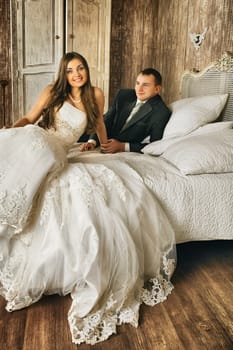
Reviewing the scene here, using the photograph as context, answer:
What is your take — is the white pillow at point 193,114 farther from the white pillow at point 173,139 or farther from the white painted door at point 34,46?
the white painted door at point 34,46

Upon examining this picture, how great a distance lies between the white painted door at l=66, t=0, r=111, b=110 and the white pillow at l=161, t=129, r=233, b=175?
293 centimetres

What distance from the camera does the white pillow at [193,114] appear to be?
2.70 meters

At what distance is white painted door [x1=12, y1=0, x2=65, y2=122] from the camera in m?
4.83

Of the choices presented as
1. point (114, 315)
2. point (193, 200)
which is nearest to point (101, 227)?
point (114, 315)

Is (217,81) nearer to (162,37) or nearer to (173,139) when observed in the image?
(173,139)

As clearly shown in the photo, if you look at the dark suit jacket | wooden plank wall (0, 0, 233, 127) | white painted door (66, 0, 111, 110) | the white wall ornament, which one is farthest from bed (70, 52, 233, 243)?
white painted door (66, 0, 111, 110)

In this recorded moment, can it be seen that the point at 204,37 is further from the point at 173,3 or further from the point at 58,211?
the point at 58,211

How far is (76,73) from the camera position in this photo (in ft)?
8.23

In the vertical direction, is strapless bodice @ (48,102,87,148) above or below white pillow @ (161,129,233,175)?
above

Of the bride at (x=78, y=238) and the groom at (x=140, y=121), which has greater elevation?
the groom at (x=140, y=121)

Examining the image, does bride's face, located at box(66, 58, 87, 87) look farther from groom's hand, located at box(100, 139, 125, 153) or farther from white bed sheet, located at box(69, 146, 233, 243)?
white bed sheet, located at box(69, 146, 233, 243)

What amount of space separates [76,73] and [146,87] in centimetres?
67

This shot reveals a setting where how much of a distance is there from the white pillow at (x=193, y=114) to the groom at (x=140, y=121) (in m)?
0.09

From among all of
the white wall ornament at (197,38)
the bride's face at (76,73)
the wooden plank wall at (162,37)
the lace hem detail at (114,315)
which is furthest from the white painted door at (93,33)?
the lace hem detail at (114,315)
